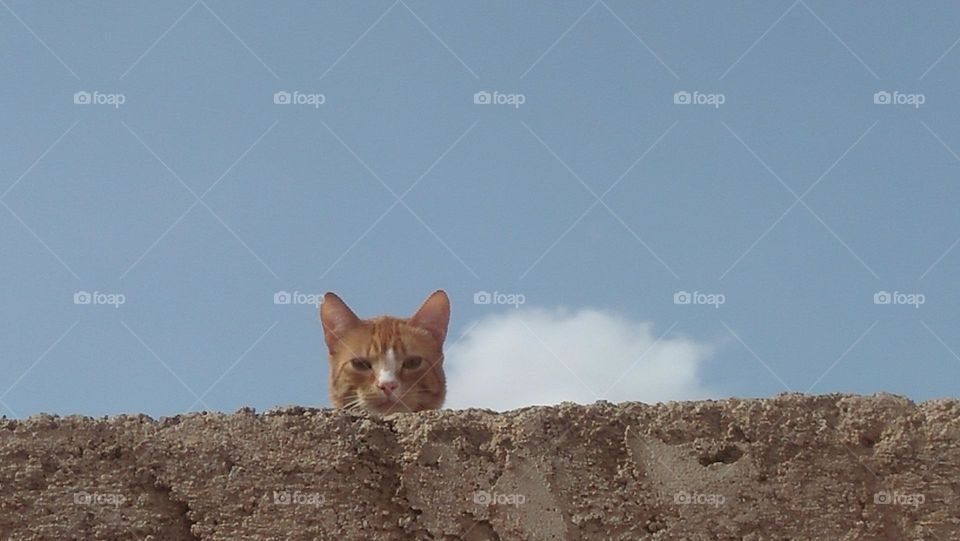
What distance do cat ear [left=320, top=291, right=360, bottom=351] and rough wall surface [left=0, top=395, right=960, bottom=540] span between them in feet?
6.37

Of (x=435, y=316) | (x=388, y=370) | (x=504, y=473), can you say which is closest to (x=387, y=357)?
(x=388, y=370)

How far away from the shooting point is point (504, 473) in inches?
123

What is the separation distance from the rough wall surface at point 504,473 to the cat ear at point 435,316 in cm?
201

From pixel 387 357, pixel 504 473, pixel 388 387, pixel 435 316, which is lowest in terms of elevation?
pixel 504 473

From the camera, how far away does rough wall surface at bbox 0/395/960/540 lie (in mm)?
3025

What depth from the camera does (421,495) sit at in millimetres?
3146

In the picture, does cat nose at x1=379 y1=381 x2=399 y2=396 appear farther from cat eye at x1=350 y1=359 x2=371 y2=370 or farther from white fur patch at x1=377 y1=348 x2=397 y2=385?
cat eye at x1=350 y1=359 x2=371 y2=370

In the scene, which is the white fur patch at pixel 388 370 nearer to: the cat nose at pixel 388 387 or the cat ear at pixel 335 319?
the cat nose at pixel 388 387

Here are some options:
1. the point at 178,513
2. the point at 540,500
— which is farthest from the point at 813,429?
the point at 178,513

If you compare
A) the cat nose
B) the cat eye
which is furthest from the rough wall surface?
the cat eye

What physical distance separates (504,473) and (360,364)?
2.00 metres

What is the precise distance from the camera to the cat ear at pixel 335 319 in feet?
17.0

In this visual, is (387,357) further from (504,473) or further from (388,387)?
(504,473)

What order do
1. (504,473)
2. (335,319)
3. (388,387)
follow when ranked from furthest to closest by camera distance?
(335,319), (388,387), (504,473)
